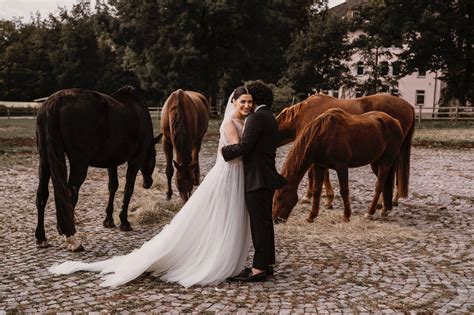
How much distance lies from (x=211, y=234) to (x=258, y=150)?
1040 millimetres

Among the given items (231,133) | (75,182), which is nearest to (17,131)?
(75,182)

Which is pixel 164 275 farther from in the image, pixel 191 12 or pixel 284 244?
pixel 191 12

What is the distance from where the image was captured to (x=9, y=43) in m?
64.0

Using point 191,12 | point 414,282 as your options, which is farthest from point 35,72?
point 414,282

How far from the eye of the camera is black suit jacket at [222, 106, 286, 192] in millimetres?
4762

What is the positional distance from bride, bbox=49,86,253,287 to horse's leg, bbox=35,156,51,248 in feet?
4.02

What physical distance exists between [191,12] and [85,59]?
28117 millimetres

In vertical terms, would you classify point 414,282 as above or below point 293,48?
below

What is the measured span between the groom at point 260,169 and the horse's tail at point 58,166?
2.15 meters

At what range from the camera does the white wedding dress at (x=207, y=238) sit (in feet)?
16.4

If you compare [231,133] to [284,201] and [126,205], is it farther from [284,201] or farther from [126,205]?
[126,205]

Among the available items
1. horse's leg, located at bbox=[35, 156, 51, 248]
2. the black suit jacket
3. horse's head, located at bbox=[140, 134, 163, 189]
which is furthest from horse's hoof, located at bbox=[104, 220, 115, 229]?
the black suit jacket

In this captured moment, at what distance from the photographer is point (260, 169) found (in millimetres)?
4918

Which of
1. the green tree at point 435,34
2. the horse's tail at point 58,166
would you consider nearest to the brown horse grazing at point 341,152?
the horse's tail at point 58,166
